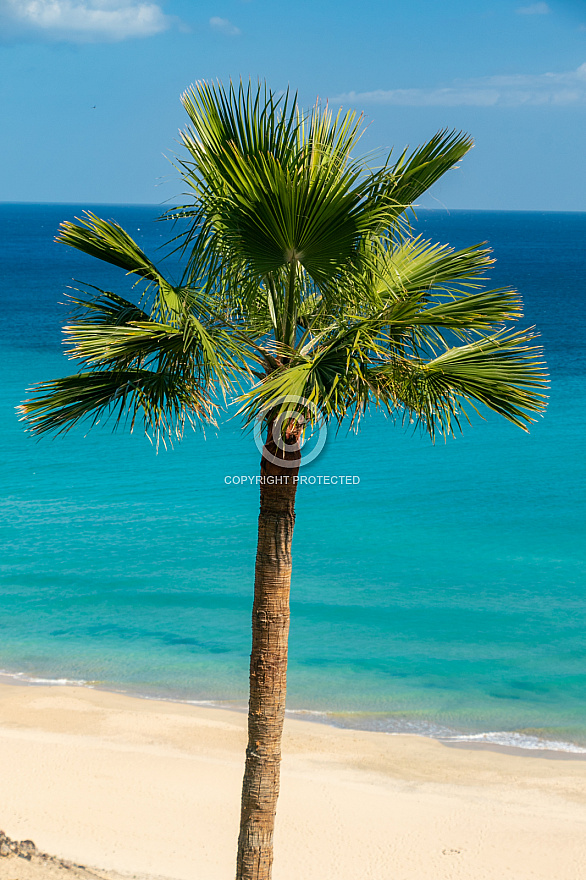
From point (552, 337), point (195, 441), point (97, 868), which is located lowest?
point (97, 868)

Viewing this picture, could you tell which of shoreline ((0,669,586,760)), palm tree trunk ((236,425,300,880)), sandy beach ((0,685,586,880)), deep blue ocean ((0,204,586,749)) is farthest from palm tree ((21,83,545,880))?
shoreline ((0,669,586,760))

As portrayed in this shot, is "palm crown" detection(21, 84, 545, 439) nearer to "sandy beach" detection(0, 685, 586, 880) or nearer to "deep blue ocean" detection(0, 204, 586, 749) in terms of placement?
"deep blue ocean" detection(0, 204, 586, 749)

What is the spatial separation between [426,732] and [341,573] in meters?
7.54

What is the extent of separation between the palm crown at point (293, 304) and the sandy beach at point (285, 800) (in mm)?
5614

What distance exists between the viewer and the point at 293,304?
631cm

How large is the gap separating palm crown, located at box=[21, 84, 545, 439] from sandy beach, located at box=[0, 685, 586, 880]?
561 centimetres

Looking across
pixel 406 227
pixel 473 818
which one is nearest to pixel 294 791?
pixel 473 818

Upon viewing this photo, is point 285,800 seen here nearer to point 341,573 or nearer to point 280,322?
point 280,322

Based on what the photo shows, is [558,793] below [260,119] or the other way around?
below

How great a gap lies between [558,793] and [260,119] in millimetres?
10558

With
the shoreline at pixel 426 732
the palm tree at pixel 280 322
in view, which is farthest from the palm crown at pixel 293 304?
the shoreline at pixel 426 732

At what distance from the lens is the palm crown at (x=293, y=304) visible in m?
5.71

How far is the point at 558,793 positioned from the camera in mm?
12062

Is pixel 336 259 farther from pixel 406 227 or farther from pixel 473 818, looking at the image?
pixel 473 818
